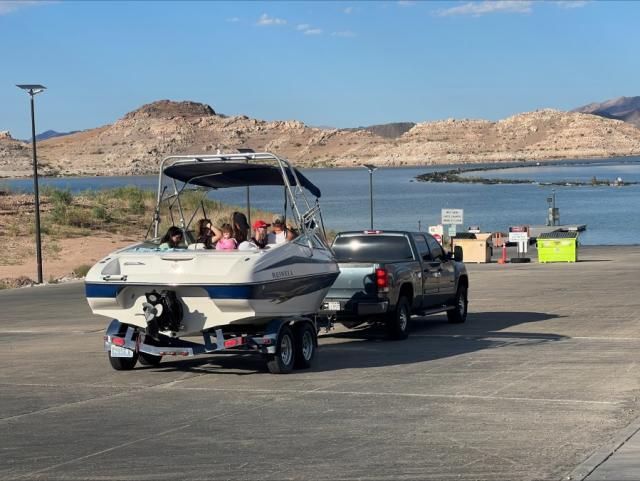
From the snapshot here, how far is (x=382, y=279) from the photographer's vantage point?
1844 centimetres

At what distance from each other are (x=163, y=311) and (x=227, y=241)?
1.67 meters

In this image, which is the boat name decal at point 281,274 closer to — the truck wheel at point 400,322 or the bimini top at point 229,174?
the bimini top at point 229,174

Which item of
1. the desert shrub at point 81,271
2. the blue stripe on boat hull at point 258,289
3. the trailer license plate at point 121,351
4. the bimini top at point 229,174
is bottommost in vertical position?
the desert shrub at point 81,271

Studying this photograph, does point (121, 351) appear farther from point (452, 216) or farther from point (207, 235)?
point (452, 216)

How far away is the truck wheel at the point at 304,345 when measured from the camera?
49.4 feet

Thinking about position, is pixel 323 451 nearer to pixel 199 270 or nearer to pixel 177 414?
pixel 177 414

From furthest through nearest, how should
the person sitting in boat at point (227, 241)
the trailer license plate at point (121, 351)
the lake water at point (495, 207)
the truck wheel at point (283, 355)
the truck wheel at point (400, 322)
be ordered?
the lake water at point (495, 207) < the truck wheel at point (400, 322) < the person sitting in boat at point (227, 241) < the trailer license plate at point (121, 351) < the truck wheel at point (283, 355)

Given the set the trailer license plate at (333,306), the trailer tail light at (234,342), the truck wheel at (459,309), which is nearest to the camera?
the trailer tail light at (234,342)

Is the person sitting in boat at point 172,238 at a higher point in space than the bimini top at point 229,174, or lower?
lower

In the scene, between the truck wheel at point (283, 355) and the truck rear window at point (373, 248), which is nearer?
the truck wheel at point (283, 355)

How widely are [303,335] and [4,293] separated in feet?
60.4

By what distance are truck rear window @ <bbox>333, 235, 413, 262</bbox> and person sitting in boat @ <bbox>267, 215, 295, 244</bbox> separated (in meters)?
3.71

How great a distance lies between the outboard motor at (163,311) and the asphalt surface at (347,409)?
0.68m

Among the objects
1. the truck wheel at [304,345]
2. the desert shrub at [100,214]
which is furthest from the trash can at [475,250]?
the truck wheel at [304,345]
